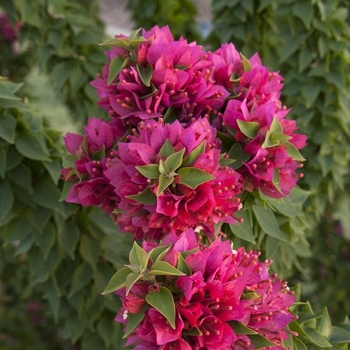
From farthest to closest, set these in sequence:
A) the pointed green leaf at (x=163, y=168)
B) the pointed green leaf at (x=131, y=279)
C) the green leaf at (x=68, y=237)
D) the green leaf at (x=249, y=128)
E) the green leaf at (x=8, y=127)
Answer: the green leaf at (x=68, y=237) < the green leaf at (x=8, y=127) < the green leaf at (x=249, y=128) < the pointed green leaf at (x=163, y=168) < the pointed green leaf at (x=131, y=279)

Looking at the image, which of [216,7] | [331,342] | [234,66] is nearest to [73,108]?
[216,7]

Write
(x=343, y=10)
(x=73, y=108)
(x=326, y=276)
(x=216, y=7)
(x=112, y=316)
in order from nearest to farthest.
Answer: (x=112, y=316) → (x=343, y=10) → (x=216, y=7) → (x=73, y=108) → (x=326, y=276)

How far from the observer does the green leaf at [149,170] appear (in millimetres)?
772

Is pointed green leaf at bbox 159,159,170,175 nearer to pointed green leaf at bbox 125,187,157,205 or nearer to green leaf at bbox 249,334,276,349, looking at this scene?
pointed green leaf at bbox 125,187,157,205

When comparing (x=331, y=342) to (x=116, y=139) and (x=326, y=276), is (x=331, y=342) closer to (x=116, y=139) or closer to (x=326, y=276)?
(x=116, y=139)

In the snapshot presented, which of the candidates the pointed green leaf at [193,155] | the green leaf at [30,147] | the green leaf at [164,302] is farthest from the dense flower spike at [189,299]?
the green leaf at [30,147]

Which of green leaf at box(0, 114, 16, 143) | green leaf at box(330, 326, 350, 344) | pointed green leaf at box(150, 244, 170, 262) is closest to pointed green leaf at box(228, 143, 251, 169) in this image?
pointed green leaf at box(150, 244, 170, 262)

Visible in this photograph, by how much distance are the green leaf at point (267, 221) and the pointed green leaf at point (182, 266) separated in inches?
15.0

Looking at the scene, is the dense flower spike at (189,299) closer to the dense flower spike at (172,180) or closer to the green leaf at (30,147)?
the dense flower spike at (172,180)

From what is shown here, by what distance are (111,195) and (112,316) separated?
55 centimetres

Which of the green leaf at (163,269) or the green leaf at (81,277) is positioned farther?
the green leaf at (81,277)

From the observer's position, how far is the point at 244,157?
92 cm

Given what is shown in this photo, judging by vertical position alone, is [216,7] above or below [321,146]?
above

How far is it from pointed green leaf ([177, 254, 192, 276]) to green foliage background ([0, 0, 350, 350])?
0.30m
